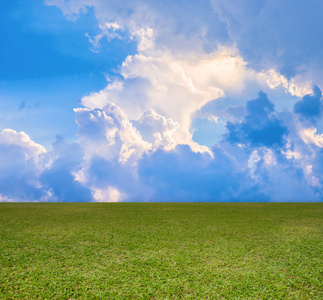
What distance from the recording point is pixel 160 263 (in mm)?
6012

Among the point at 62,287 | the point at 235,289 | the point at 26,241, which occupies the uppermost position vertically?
the point at 26,241

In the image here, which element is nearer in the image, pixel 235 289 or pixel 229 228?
pixel 235 289

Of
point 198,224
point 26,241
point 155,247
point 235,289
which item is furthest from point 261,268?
point 26,241

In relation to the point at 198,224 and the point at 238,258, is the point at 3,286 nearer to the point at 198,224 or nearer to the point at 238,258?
the point at 238,258

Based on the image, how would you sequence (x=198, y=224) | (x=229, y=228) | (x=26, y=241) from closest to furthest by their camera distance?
(x=26, y=241) < (x=229, y=228) < (x=198, y=224)

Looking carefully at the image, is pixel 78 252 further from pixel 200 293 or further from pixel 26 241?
pixel 200 293

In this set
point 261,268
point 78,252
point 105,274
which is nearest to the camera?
point 105,274

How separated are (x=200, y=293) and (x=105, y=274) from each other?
6.78 ft

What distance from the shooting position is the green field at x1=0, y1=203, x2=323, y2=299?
486 centimetres

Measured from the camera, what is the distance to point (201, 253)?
679 centimetres

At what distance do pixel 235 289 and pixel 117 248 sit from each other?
351 cm

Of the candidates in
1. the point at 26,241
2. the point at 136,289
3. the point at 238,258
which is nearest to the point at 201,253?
the point at 238,258

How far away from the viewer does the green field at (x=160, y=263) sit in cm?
486

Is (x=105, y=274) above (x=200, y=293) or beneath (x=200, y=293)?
above
